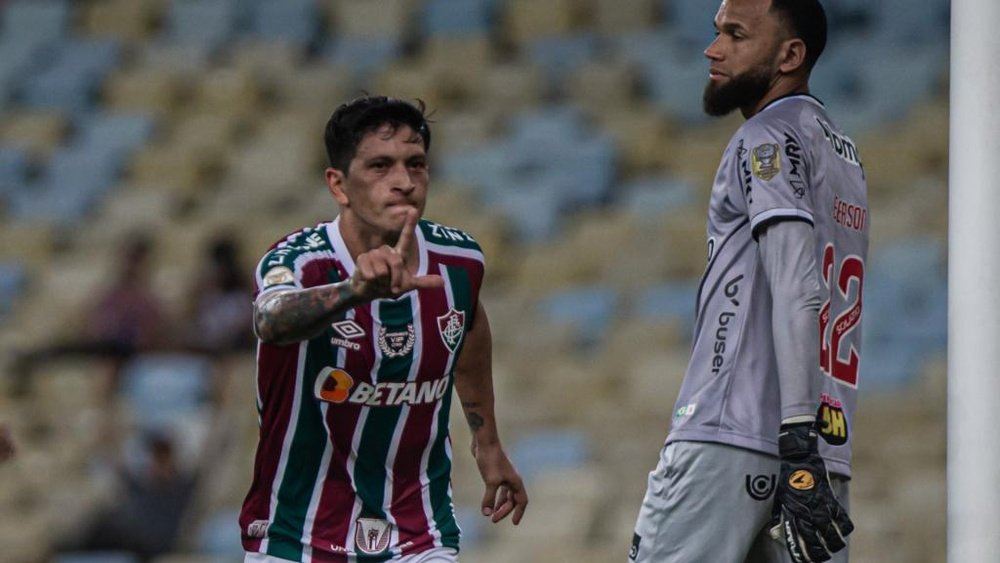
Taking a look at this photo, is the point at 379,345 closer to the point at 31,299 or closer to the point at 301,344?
the point at 301,344

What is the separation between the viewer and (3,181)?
10.4 m

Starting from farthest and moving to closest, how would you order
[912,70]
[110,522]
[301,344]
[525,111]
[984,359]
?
[525,111], [912,70], [110,522], [301,344], [984,359]

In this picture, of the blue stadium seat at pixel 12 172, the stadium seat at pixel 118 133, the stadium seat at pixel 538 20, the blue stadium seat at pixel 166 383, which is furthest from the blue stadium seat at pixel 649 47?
the blue stadium seat at pixel 12 172

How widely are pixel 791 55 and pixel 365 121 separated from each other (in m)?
0.94

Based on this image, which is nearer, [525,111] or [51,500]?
[51,500]

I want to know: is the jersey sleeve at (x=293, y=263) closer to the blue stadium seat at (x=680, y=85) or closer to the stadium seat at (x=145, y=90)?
the blue stadium seat at (x=680, y=85)

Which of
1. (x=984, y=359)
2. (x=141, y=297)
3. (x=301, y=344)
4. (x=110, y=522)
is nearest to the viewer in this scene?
(x=984, y=359)

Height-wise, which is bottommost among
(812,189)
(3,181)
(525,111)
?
(812,189)

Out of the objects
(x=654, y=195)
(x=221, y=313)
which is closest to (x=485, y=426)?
(x=221, y=313)

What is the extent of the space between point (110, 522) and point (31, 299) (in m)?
2.16

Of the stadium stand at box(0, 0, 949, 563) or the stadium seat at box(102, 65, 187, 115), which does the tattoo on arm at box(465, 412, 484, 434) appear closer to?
the stadium stand at box(0, 0, 949, 563)

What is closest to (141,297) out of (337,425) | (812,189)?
(337,425)

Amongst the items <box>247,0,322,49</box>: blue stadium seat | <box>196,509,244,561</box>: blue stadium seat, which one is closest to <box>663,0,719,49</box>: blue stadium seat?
<box>247,0,322,49</box>: blue stadium seat

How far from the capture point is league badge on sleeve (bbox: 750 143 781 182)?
3.46m
